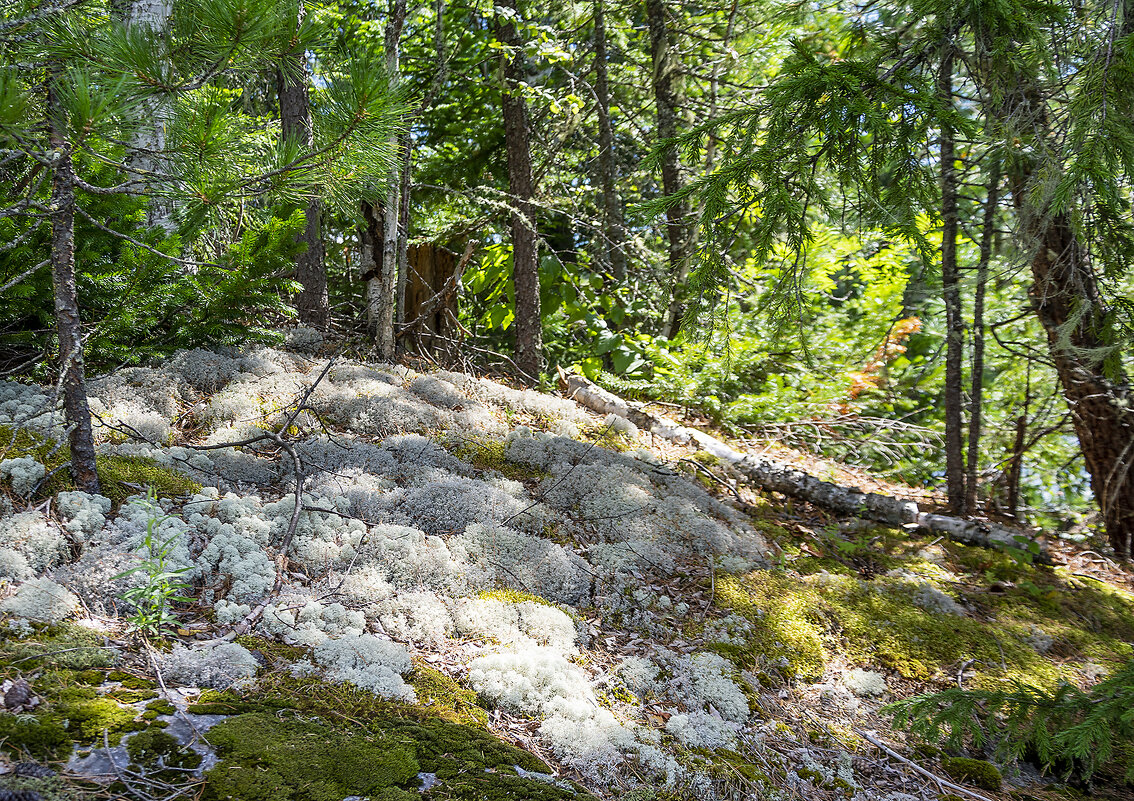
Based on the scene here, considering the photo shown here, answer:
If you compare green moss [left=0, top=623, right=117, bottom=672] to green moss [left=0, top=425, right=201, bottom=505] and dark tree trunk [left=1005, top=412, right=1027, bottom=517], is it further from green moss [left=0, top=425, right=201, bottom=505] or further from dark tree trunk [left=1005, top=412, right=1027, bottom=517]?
dark tree trunk [left=1005, top=412, right=1027, bottom=517]

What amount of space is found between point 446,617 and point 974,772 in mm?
2514

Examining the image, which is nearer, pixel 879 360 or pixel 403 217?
pixel 403 217

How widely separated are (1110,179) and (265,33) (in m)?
3.60

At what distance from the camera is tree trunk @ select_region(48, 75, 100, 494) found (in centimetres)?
240

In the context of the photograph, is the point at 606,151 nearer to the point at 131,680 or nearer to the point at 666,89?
the point at 666,89

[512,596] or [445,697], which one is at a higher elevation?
[512,596]

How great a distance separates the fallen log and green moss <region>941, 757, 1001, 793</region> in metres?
2.76

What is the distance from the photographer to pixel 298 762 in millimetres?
1863

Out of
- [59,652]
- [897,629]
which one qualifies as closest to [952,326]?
[897,629]

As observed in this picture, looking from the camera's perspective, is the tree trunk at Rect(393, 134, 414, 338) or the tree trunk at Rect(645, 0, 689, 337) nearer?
the tree trunk at Rect(393, 134, 414, 338)

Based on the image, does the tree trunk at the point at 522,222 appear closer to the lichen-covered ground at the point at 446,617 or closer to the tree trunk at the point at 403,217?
the tree trunk at the point at 403,217

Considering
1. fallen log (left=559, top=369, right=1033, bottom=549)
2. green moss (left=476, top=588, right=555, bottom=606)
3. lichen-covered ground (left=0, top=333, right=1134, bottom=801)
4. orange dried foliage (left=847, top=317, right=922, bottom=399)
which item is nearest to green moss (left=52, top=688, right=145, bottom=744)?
lichen-covered ground (left=0, top=333, right=1134, bottom=801)

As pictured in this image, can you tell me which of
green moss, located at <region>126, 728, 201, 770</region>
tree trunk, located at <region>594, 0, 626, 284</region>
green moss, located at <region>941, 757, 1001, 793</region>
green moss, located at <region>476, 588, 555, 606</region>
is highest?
tree trunk, located at <region>594, 0, 626, 284</region>

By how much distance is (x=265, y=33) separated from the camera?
2393mm
